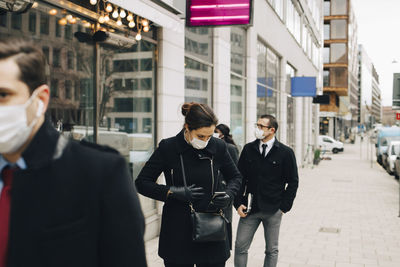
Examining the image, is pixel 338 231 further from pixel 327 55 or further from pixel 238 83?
pixel 327 55

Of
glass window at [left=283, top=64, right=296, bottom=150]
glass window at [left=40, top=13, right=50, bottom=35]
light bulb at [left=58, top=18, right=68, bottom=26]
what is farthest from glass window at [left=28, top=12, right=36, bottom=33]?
glass window at [left=283, top=64, right=296, bottom=150]

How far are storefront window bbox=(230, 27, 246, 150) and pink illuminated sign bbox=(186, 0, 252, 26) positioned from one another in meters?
4.10

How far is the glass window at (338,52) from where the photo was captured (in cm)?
5991

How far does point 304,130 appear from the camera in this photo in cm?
2753

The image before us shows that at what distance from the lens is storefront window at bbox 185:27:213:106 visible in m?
8.96

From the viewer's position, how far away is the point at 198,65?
9.51 meters

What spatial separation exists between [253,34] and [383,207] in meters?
6.24

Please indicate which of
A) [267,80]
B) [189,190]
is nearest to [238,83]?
[267,80]

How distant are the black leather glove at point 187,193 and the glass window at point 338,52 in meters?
60.2

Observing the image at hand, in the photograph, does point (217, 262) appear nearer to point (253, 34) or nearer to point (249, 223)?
point (249, 223)

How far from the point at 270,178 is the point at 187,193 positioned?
1.80 m

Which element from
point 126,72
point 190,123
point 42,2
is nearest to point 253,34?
point 126,72

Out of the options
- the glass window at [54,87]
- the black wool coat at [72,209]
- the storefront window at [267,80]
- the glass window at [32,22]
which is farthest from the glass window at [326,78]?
the black wool coat at [72,209]

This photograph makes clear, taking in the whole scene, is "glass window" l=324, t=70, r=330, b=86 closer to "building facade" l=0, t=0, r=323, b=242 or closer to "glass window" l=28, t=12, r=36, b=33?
"building facade" l=0, t=0, r=323, b=242
